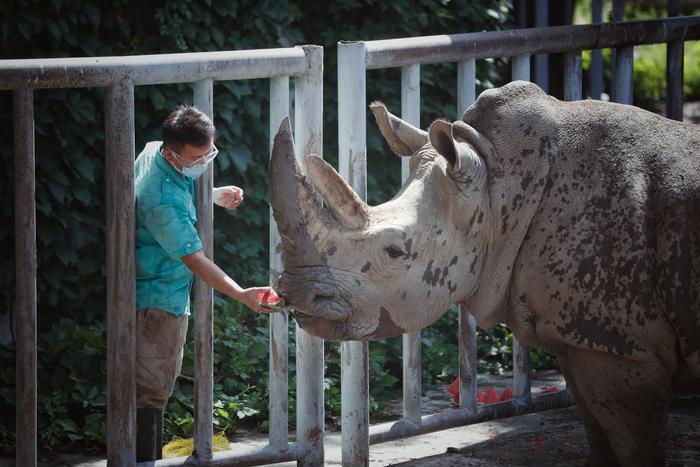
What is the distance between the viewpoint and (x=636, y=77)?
15.3 m

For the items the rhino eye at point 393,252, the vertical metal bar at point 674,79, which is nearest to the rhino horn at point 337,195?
the rhino eye at point 393,252

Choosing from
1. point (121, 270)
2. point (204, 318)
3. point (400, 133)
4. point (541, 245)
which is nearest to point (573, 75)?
point (400, 133)

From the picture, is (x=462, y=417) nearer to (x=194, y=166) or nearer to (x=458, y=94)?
(x=458, y=94)

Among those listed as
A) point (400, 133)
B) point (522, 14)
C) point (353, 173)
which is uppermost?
point (522, 14)

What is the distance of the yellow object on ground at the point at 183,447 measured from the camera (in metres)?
5.86

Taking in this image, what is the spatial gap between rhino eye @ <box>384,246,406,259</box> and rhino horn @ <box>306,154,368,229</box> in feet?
0.41

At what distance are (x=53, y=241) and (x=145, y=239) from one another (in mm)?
2226

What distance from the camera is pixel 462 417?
6109mm

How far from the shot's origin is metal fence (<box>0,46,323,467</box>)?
4746mm

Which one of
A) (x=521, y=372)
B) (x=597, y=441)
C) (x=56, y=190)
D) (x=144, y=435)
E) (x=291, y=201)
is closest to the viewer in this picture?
(x=291, y=201)

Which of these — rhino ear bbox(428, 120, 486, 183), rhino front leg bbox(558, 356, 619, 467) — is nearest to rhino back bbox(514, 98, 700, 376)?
rhino ear bbox(428, 120, 486, 183)

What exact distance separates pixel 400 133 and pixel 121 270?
1199mm

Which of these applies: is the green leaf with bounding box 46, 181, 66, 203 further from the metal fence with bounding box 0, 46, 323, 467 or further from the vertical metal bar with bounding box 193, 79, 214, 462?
the vertical metal bar with bounding box 193, 79, 214, 462

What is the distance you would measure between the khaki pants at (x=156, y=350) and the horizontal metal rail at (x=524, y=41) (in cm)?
138
